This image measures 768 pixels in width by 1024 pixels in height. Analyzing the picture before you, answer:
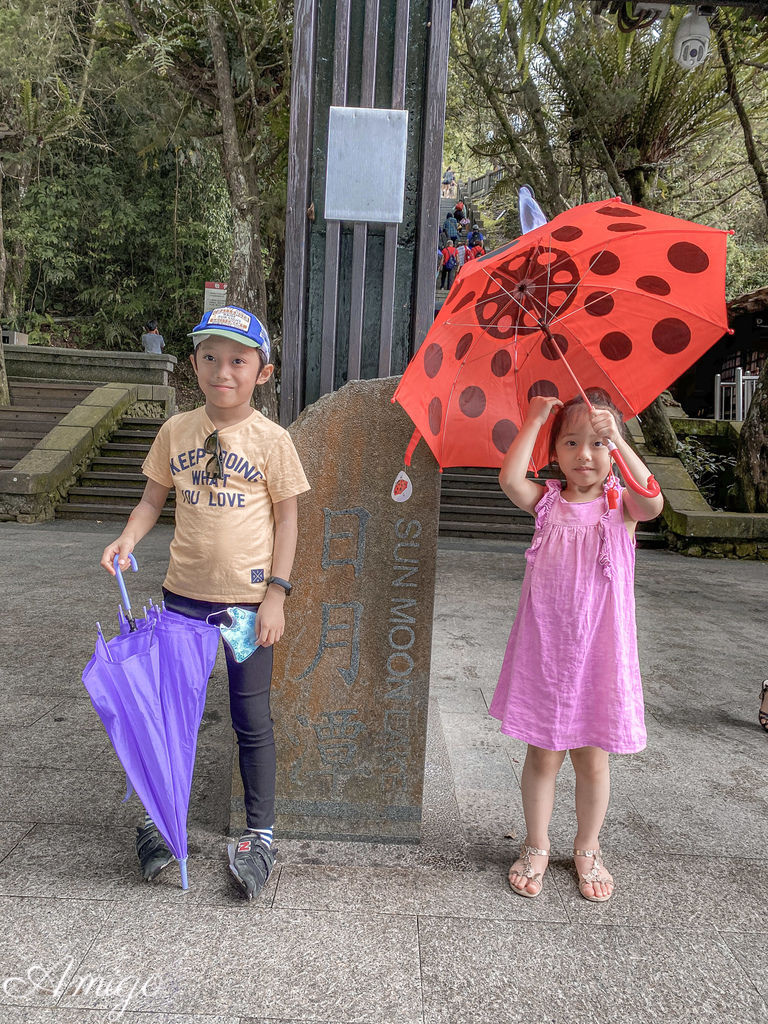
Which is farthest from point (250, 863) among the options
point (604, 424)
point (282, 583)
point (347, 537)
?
point (604, 424)

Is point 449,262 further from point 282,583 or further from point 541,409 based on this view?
point 282,583

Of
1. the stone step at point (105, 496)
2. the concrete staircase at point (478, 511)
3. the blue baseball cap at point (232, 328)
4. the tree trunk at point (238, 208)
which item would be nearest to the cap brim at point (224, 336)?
the blue baseball cap at point (232, 328)

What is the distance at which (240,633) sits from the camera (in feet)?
7.59

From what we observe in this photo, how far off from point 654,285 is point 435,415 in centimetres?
71

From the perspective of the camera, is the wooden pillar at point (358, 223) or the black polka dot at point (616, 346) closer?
the black polka dot at point (616, 346)

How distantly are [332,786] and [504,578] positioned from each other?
497 cm

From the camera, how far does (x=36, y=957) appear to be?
197cm

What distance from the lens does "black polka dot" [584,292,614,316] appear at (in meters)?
2.35

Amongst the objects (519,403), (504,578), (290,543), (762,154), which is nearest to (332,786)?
(290,543)

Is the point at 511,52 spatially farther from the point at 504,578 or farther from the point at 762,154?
the point at 504,578

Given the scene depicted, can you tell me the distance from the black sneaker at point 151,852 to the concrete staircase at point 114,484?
8.00m

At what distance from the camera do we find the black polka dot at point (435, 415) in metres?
2.29

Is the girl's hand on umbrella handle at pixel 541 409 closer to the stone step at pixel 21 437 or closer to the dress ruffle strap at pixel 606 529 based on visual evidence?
the dress ruffle strap at pixel 606 529

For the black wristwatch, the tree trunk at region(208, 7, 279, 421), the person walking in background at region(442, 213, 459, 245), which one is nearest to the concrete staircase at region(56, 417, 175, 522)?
the tree trunk at region(208, 7, 279, 421)
